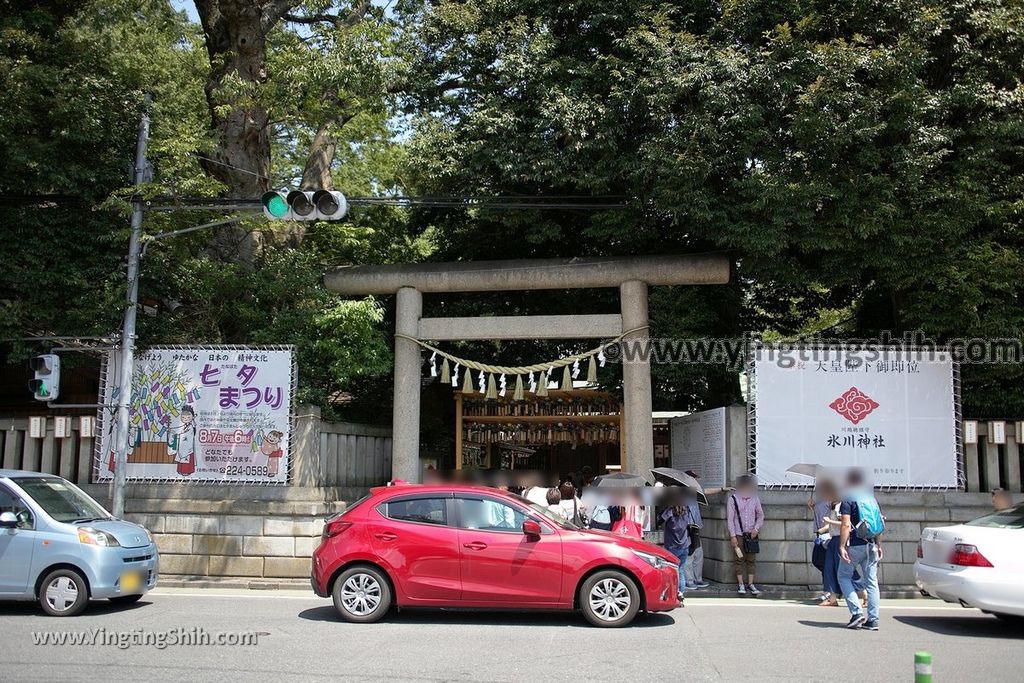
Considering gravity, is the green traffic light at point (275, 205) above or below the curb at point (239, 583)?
above

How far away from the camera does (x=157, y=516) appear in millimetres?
14344

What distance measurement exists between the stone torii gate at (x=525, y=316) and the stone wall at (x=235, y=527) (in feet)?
5.95

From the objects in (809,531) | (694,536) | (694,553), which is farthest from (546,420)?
(809,531)

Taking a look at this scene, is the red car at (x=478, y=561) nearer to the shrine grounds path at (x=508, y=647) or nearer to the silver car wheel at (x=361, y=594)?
the silver car wheel at (x=361, y=594)

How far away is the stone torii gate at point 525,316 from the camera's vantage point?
48.3ft

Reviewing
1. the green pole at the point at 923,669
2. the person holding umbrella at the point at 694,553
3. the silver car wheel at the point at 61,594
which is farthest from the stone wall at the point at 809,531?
the green pole at the point at 923,669

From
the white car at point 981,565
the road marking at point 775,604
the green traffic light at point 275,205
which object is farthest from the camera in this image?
the green traffic light at point 275,205

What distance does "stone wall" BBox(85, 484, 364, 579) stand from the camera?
1393 cm

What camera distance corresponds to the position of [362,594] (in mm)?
9953

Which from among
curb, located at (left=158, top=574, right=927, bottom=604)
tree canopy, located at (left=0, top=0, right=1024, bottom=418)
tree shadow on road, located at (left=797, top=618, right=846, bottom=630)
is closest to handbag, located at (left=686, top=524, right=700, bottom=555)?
curb, located at (left=158, top=574, right=927, bottom=604)

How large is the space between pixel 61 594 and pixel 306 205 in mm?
5694

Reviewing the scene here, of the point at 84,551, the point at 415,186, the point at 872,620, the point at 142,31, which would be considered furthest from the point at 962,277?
the point at 142,31

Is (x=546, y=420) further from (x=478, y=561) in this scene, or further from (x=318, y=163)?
(x=478, y=561)

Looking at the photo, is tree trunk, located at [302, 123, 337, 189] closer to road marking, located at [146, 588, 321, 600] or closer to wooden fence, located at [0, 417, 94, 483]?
wooden fence, located at [0, 417, 94, 483]
